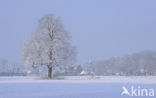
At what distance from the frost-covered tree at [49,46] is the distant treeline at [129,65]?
72878mm

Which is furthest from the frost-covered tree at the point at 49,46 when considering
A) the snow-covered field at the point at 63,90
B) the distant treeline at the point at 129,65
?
the distant treeline at the point at 129,65

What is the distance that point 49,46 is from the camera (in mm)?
42562

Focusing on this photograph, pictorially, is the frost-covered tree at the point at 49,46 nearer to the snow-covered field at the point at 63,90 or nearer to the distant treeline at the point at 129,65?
the snow-covered field at the point at 63,90

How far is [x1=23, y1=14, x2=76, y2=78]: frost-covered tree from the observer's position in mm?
42375

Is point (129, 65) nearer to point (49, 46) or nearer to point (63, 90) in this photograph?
point (49, 46)

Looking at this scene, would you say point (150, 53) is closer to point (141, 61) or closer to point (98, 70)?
point (141, 61)

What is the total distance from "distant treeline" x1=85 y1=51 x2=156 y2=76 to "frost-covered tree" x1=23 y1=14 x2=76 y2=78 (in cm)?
7288

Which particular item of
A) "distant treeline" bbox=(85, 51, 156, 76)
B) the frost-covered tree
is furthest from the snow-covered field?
"distant treeline" bbox=(85, 51, 156, 76)

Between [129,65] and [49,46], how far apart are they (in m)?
91.0

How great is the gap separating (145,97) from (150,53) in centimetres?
10768

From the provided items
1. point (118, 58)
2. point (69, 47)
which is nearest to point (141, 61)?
point (118, 58)

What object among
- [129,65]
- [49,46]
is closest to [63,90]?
[49,46]

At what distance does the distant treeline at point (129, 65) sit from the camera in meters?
118

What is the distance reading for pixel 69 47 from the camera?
44219mm
